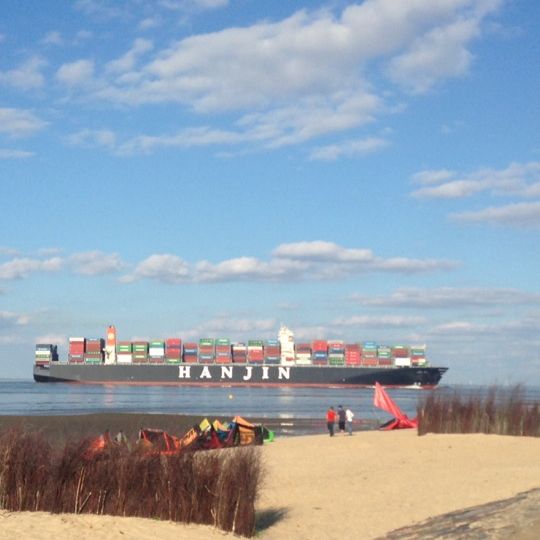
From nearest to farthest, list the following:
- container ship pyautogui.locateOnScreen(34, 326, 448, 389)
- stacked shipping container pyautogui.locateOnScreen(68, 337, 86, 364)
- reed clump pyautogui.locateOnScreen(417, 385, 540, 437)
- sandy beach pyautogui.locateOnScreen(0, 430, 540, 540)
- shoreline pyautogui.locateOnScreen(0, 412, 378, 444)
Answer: sandy beach pyautogui.locateOnScreen(0, 430, 540, 540)
reed clump pyautogui.locateOnScreen(417, 385, 540, 437)
shoreline pyautogui.locateOnScreen(0, 412, 378, 444)
container ship pyautogui.locateOnScreen(34, 326, 448, 389)
stacked shipping container pyautogui.locateOnScreen(68, 337, 86, 364)

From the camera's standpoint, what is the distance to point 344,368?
117 metres

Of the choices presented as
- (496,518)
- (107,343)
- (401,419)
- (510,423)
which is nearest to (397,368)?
(107,343)

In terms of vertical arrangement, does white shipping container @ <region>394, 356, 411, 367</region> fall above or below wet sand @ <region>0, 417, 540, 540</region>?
below

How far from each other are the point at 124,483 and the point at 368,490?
677cm

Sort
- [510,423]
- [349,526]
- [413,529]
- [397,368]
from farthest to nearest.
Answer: [397,368] < [510,423] < [349,526] < [413,529]

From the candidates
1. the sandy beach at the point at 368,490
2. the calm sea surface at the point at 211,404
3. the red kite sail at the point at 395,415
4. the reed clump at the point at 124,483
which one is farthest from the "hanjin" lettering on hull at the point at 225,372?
the reed clump at the point at 124,483

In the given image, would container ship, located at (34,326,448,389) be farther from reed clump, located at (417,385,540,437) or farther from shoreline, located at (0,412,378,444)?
reed clump, located at (417,385,540,437)

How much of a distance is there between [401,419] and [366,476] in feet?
50.6

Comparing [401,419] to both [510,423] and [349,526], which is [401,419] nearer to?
[510,423]

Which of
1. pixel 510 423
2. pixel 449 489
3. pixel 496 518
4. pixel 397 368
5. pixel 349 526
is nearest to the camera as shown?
pixel 496 518

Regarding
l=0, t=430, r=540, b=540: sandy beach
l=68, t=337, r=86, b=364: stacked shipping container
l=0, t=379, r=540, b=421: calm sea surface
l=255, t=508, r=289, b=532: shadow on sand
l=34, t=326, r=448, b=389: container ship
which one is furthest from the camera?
l=68, t=337, r=86, b=364: stacked shipping container

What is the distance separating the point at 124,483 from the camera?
1107 centimetres

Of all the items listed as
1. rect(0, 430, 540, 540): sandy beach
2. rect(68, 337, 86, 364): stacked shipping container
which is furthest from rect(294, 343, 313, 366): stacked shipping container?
rect(0, 430, 540, 540): sandy beach

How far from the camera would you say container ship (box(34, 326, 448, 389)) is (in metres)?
117
